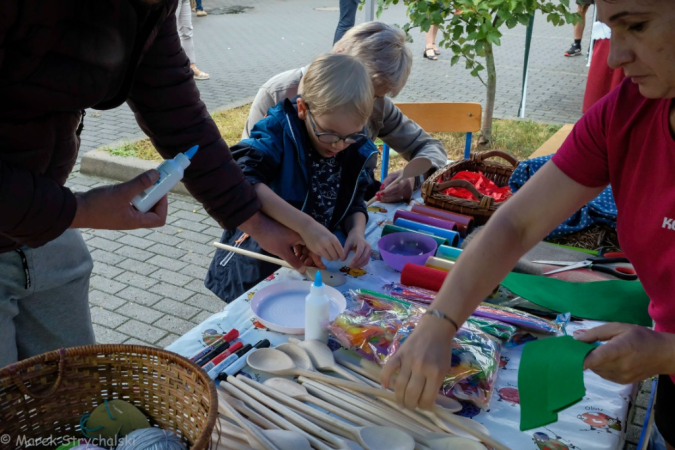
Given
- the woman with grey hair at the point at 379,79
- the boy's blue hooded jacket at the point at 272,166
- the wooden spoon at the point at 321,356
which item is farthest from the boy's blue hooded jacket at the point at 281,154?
the wooden spoon at the point at 321,356

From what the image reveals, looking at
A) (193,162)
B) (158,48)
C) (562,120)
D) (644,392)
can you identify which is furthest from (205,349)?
(562,120)

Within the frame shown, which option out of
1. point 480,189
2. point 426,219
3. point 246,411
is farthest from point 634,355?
point 480,189

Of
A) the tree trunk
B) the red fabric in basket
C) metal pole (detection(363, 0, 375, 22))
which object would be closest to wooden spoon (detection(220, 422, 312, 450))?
the red fabric in basket

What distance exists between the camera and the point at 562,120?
20.5 ft

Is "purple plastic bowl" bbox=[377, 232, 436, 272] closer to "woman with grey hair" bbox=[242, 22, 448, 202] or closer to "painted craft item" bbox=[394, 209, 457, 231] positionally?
"painted craft item" bbox=[394, 209, 457, 231]

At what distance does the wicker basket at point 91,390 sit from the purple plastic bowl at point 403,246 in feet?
2.83

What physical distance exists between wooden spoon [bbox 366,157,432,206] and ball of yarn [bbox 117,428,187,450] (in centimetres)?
147

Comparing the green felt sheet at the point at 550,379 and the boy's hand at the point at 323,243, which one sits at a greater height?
the green felt sheet at the point at 550,379

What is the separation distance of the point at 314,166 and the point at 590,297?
95 centimetres

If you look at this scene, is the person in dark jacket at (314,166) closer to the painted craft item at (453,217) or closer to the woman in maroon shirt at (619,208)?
the painted craft item at (453,217)

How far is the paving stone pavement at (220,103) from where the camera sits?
10.2 feet

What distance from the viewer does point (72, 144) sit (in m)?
1.28

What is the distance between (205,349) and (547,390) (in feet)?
2.44

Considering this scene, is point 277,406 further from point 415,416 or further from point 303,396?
point 415,416
